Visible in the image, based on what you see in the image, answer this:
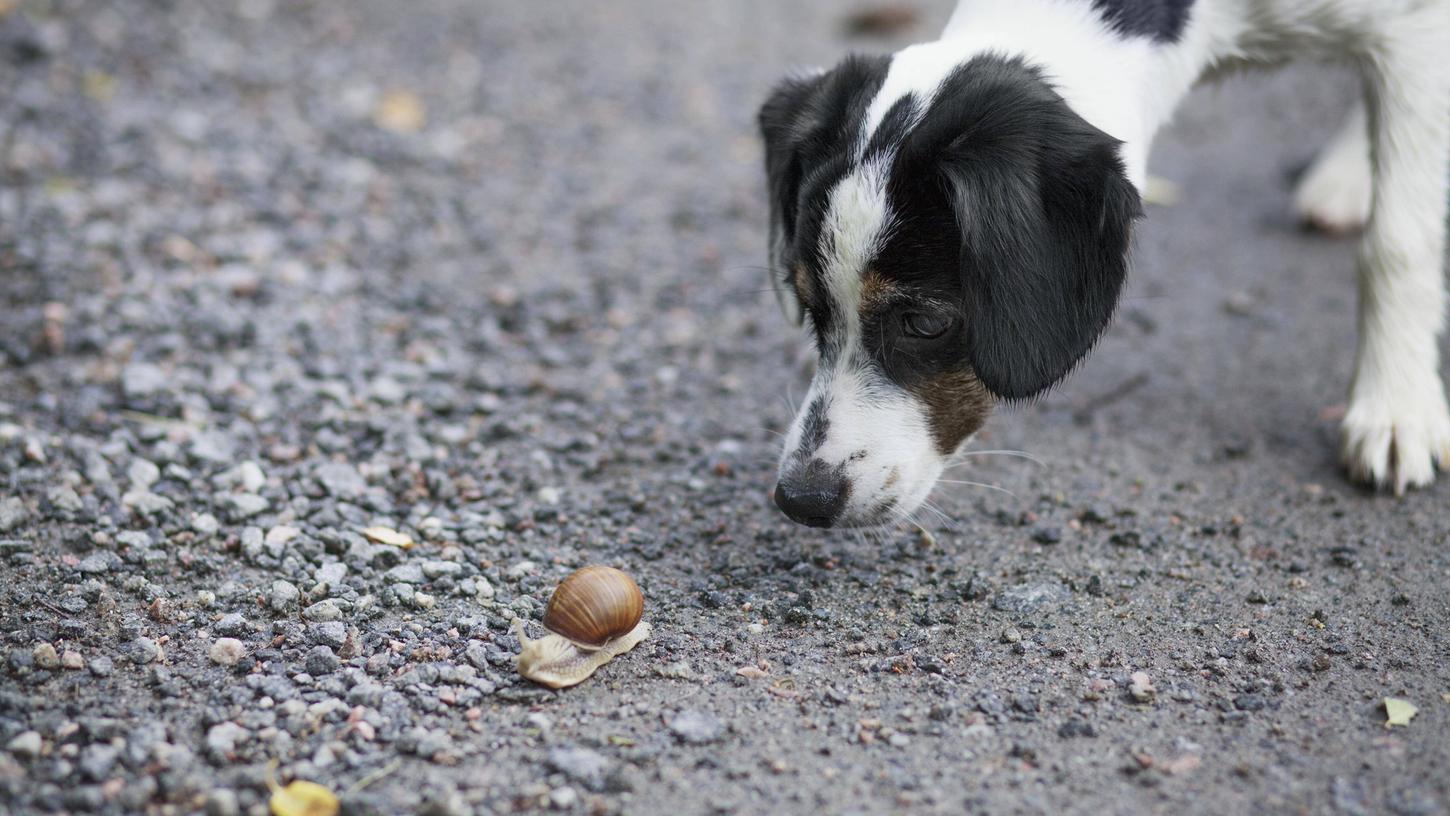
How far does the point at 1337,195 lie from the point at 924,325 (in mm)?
2666

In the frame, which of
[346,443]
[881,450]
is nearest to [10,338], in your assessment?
[346,443]

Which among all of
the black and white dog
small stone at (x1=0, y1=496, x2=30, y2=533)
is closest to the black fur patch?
the black and white dog

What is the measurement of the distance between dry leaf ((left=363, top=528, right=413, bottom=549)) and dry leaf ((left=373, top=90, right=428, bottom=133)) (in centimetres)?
291

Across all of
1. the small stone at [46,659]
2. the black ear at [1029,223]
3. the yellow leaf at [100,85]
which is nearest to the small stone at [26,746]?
the small stone at [46,659]

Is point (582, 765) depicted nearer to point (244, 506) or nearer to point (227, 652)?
point (227, 652)

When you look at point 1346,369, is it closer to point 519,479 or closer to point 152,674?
point 519,479

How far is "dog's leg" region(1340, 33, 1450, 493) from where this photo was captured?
3.12 meters

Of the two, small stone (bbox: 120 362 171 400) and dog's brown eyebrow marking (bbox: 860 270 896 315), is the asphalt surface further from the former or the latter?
dog's brown eyebrow marking (bbox: 860 270 896 315)

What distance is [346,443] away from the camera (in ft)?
10.6

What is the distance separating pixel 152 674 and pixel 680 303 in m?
2.31

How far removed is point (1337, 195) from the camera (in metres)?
4.39

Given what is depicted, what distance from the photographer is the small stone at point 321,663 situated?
2318 mm

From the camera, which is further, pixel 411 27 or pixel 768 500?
pixel 411 27

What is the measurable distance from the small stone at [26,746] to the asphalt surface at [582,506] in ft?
0.06
